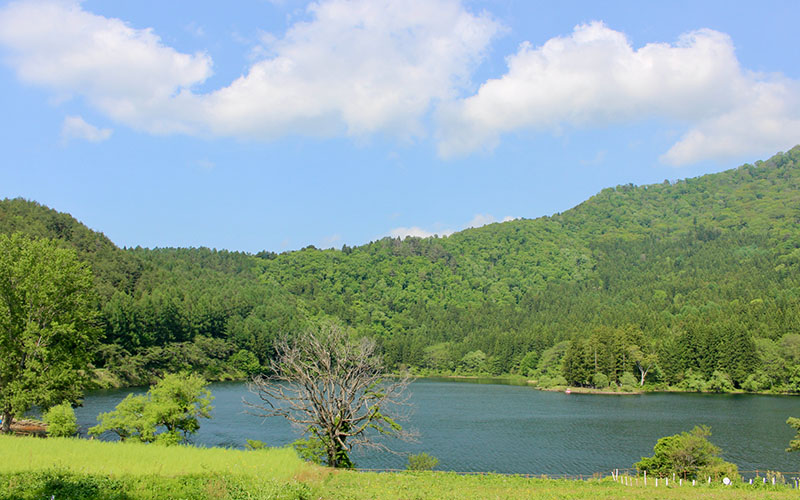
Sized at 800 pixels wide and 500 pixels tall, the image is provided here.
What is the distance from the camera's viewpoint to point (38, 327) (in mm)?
39094

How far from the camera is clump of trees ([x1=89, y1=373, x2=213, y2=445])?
1345 inches

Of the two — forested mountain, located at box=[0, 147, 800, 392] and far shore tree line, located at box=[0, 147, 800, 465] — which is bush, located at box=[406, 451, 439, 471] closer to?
far shore tree line, located at box=[0, 147, 800, 465]

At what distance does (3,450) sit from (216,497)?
10393mm

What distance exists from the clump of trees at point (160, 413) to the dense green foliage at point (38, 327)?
561 centimetres

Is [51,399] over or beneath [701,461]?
over

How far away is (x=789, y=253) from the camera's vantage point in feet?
619

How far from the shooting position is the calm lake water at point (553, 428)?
44.8m

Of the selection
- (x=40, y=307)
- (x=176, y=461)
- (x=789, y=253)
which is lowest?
(x=176, y=461)

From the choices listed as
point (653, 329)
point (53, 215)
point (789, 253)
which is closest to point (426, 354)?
point (653, 329)

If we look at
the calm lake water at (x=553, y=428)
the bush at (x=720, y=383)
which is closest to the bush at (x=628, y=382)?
the calm lake water at (x=553, y=428)

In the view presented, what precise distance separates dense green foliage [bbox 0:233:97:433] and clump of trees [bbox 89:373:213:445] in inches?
221

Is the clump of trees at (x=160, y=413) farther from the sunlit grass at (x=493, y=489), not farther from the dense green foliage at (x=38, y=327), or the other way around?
the sunlit grass at (x=493, y=489)

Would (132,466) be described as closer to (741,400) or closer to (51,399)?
(51,399)

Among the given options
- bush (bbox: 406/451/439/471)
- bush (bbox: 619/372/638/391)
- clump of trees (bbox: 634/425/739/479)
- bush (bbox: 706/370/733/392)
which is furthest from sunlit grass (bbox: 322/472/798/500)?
bush (bbox: 706/370/733/392)
